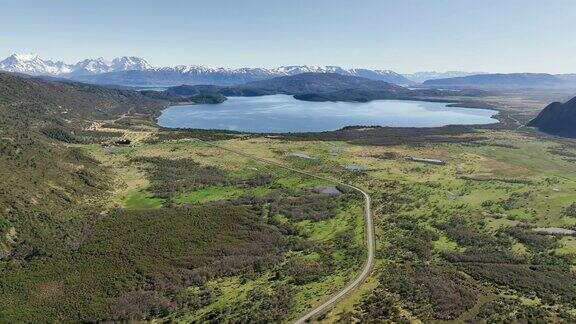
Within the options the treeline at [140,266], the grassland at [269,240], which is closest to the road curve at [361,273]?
the grassland at [269,240]

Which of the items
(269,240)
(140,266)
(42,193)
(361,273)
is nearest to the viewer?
(361,273)

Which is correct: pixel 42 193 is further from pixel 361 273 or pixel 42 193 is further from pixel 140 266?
pixel 361 273

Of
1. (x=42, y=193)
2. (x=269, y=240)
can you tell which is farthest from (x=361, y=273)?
(x=42, y=193)

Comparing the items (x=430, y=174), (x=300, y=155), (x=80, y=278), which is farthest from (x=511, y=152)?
(x=80, y=278)

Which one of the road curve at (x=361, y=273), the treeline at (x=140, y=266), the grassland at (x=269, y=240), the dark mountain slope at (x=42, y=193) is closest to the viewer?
the road curve at (x=361, y=273)

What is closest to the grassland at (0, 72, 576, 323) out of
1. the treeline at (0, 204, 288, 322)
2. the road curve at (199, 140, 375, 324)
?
the treeline at (0, 204, 288, 322)

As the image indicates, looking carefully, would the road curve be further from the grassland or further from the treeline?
the treeline

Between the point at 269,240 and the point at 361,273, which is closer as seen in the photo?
the point at 361,273

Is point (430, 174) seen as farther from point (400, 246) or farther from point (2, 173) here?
point (2, 173)

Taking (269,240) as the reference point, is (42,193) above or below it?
above

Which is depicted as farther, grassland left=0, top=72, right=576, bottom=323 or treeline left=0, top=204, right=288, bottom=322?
treeline left=0, top=204, right=288, bottom=322

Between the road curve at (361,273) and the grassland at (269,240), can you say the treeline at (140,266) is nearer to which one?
the grassland at (269,240)
